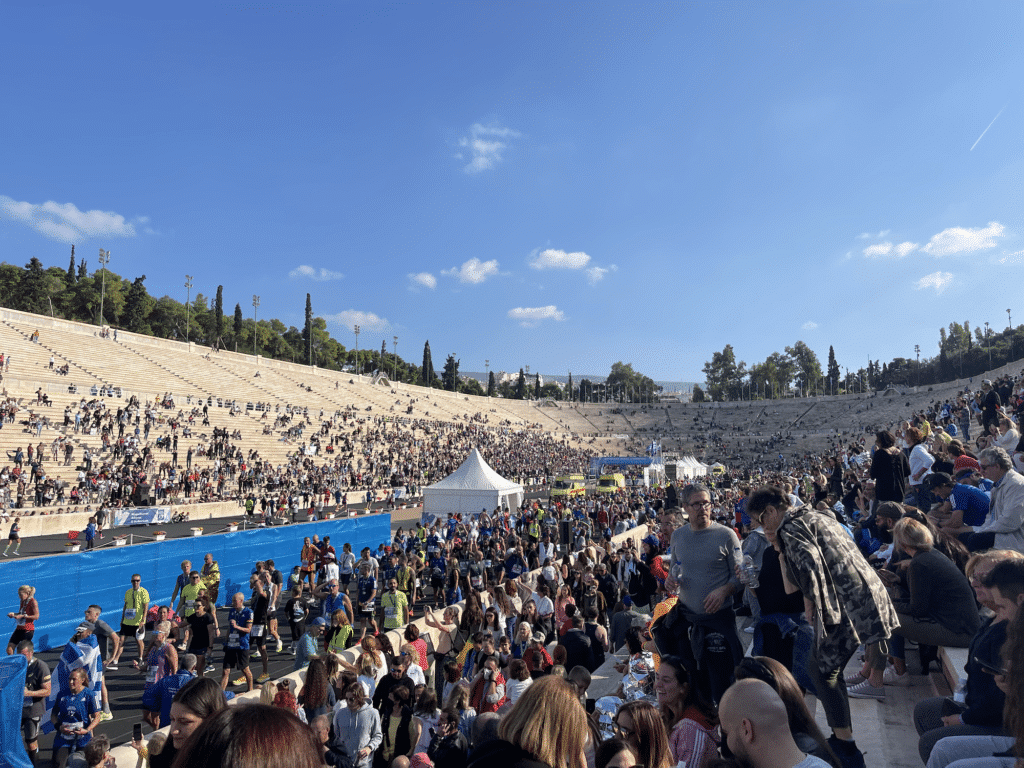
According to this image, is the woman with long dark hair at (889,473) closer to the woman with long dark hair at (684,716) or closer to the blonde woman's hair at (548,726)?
the woman with long dark hair at (684,716)

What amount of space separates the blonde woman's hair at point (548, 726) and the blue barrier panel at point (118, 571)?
11156 mm

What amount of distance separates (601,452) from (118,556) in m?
61.7

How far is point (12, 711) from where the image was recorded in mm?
5863

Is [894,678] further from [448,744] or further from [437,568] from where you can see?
[437,568]

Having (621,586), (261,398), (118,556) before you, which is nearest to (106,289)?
(261,398)

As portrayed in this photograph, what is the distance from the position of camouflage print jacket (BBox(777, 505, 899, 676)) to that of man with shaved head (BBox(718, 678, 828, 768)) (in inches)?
47.1

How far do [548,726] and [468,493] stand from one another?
65.6 feet

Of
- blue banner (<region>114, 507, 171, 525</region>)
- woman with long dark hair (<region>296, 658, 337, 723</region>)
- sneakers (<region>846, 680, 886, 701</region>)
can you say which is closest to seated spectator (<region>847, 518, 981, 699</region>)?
sneakers (<region>846, 680, 886, 701</region>)

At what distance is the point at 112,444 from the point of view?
29.9 meters

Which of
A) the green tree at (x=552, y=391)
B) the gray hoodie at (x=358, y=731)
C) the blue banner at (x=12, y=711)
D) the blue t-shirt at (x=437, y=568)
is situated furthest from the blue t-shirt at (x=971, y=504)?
the green tree at (x=552, y=391)

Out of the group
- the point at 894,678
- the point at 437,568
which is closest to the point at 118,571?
the point at 437,568

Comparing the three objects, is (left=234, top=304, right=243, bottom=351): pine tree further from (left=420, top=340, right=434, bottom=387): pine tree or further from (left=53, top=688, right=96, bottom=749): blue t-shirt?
(left=53, top=688, right=96, bottom=749): blue t-shirt

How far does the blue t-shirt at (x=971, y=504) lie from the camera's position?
545cm

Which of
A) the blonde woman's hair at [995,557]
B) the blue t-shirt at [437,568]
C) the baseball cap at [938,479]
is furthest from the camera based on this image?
the blue t-shirt at [437,568]
